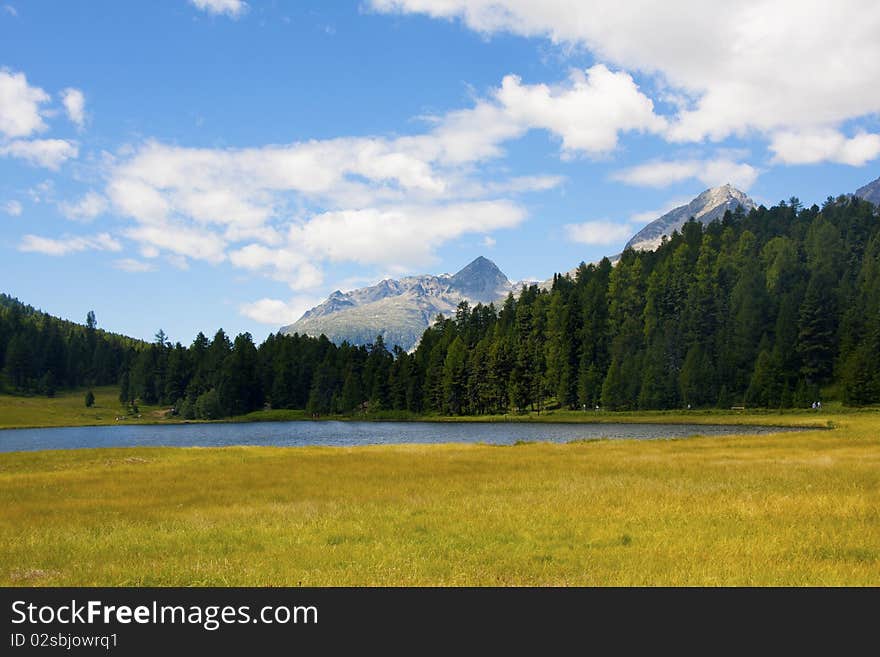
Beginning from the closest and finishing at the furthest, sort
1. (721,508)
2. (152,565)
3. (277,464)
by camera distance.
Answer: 1. (152,565)
2. (721,508)
3. (277,464)

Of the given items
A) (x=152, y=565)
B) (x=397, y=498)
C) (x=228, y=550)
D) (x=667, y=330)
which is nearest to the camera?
(x=152, y=565)

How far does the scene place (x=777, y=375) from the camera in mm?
154375

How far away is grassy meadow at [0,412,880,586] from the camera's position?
17.8 meters

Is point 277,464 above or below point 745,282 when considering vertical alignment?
below

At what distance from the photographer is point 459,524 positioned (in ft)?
80.0

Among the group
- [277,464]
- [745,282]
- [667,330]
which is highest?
[745,282]

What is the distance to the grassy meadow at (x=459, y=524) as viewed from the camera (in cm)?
1784

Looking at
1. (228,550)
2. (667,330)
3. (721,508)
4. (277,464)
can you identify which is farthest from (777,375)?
(228,550)
